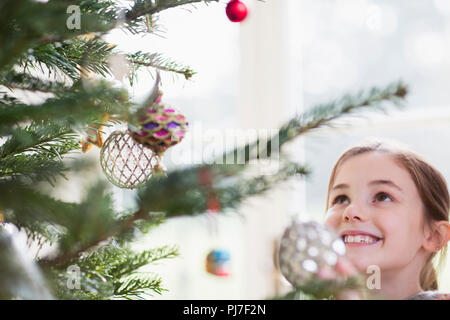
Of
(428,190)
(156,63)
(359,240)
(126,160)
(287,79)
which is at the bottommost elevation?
(359,240)

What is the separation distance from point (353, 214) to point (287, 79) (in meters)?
1.03

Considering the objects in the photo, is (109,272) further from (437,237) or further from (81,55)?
(437,237)

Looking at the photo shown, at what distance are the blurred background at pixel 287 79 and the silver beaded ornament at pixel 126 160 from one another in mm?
1181

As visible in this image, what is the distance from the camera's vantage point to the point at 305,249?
529 mm

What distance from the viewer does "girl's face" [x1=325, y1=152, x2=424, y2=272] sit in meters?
1.13

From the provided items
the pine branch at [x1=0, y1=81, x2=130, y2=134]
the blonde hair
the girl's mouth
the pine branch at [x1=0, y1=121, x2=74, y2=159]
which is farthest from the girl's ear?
the pine branch at [x1=0, y1=81, x2=130, y2=134]

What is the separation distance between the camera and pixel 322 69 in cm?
203

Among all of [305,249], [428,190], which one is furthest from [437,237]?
[305,249]

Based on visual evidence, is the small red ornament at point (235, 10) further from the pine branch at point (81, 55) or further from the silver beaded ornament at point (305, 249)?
the silver beaded ornament at point (305, 249)

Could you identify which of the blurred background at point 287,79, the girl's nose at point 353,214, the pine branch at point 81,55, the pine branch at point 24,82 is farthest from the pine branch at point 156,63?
the blurred background at point 287,79

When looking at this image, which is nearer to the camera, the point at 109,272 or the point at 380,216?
the point at 109,272
